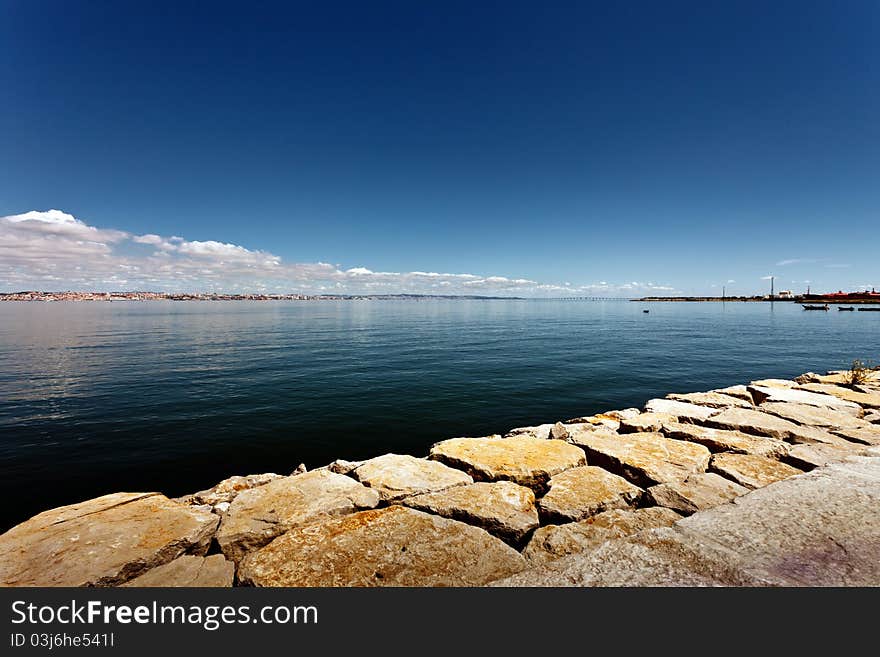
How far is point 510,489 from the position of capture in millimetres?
5383

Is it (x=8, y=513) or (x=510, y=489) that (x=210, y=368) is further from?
(x=510, y=489)

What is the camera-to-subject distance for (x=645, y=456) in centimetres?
639

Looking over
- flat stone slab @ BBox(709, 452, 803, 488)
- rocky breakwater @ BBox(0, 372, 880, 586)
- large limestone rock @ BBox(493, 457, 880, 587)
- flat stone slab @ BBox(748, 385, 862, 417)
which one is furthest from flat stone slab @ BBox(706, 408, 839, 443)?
large limestone rock @ BBox(493, 457, 880, 587)

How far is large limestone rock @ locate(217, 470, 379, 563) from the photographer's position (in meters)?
4.38

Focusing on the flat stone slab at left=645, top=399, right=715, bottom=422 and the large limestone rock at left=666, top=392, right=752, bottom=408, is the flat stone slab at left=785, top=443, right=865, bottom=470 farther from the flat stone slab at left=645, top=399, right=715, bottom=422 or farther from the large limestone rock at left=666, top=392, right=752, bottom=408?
the large limestone rock at left=666, top=392, right=752, bottom=408

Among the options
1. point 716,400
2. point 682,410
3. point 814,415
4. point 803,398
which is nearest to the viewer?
point 814,415

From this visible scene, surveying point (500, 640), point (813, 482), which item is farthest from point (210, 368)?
point (813, 482)

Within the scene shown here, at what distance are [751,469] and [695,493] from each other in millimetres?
1639

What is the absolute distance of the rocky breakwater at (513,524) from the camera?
11.3 feet

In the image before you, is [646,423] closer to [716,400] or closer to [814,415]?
[716,400]

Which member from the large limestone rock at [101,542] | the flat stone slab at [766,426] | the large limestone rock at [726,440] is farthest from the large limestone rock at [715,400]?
the large limestone rock at [101,542]

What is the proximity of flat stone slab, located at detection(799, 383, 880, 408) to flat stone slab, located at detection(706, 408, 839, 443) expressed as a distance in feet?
13.4

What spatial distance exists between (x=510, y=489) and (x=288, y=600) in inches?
127

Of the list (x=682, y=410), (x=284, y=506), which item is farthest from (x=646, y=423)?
(x=284, y=506)
